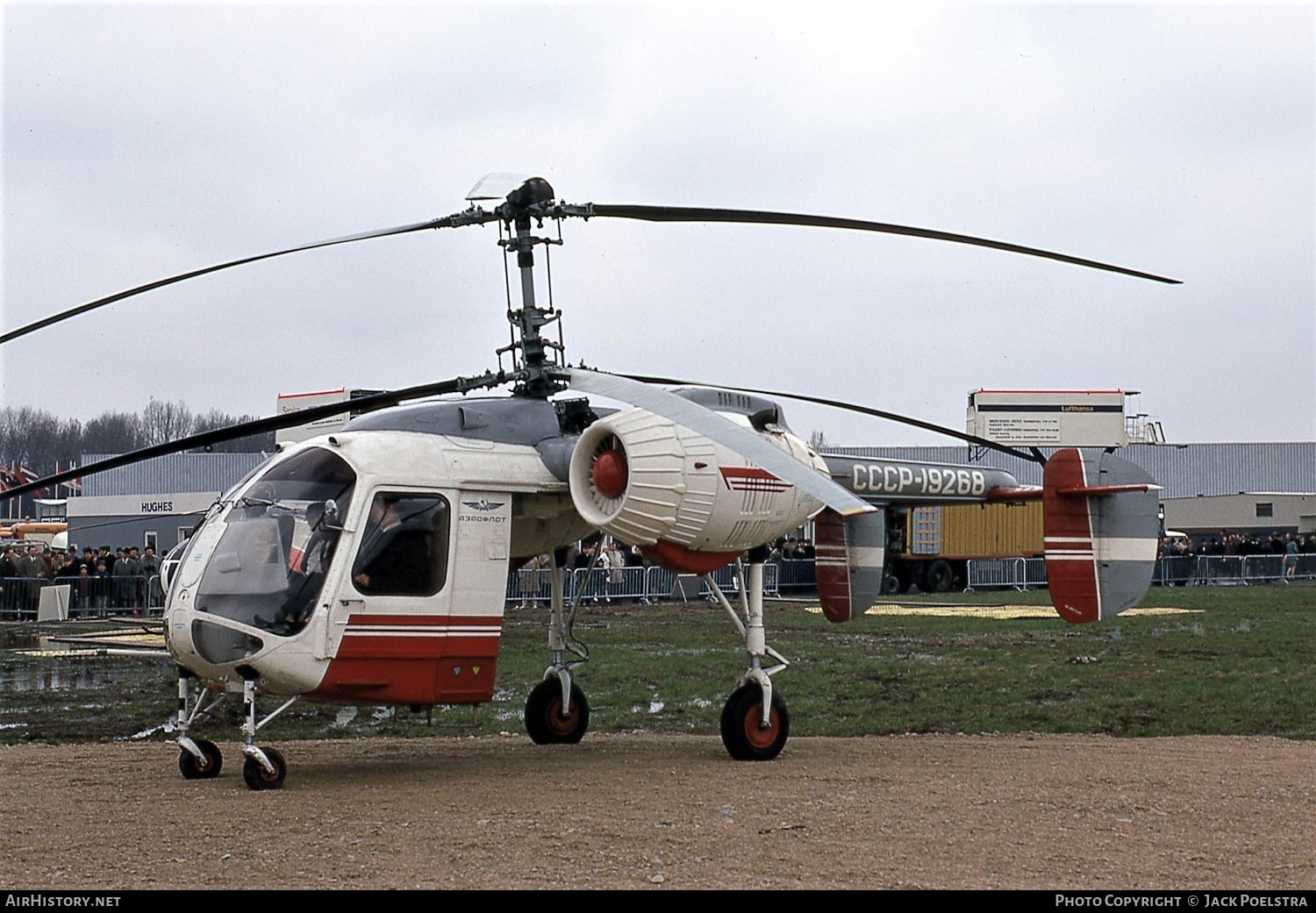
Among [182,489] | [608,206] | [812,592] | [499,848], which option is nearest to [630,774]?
[499,848]

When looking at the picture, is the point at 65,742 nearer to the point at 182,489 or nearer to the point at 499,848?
the point at 499,848

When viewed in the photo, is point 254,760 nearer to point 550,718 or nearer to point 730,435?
point 550,718

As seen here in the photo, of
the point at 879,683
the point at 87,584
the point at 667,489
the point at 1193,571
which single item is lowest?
the point at 879,683

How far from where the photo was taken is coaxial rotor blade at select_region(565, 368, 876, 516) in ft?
23.4

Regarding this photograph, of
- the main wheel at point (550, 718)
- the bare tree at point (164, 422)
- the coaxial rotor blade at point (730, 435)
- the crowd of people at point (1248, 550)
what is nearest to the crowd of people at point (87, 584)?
the main wheel at point (550, 718)

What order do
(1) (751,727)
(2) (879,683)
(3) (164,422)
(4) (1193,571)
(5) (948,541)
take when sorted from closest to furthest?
(1) (751,727)
(2) (879,683)
(5) (948,541)
(4) (1193,571)
(3) (164,422)

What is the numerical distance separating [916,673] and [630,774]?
8.43 m

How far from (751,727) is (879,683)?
6288mm

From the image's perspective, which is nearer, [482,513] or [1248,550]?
[482,513]

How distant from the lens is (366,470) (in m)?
9.71

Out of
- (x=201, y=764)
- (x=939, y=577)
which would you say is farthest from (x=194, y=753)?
(x=939, y=577)

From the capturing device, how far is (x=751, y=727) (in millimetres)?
10727

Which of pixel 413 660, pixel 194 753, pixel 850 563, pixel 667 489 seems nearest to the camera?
pixel 194 753

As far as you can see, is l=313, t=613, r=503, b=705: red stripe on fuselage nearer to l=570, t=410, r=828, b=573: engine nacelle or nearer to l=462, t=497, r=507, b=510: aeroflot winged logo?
l=462, t=497, r=507, b=510: aeroflot winged logo
